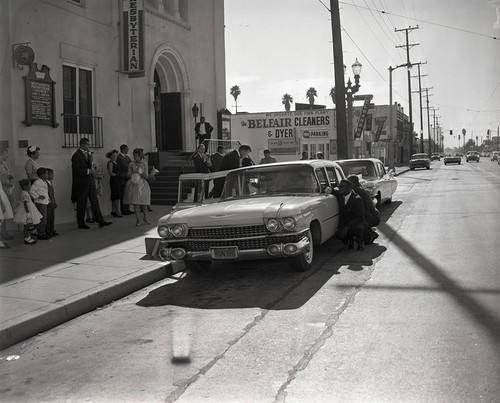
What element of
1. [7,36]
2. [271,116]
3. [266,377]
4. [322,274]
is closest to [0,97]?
[7,36]

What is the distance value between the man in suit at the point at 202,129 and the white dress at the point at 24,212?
10.3 metres

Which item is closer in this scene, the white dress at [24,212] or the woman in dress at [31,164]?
the white dress at [24,212]

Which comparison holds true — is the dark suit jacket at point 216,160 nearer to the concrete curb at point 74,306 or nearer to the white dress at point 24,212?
the white dress at point 24,212

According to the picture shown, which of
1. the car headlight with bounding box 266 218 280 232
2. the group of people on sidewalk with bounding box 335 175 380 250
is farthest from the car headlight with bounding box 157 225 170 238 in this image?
the group of people on sidewalk with bounding box 335 175 380 250

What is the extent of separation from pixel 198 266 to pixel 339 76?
→ 38.8ft

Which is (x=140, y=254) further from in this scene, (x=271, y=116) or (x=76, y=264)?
(x=271, y=116)

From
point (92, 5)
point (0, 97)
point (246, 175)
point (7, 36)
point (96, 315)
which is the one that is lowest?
point (96, 315)

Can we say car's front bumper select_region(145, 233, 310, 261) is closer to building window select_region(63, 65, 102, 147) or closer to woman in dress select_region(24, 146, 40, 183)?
woman in dress select_region(24, 146, 40, 183)

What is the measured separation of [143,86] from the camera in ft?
55.9

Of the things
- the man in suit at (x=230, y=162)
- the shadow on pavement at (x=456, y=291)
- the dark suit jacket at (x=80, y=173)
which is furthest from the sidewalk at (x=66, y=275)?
the shadow on pavement at (x=456, y=291)

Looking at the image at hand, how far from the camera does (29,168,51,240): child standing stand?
9883mm

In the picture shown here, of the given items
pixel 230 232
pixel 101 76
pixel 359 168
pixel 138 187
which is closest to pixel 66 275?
pixel 230 232

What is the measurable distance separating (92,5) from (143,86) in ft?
11.9

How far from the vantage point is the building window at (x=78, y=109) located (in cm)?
1295
